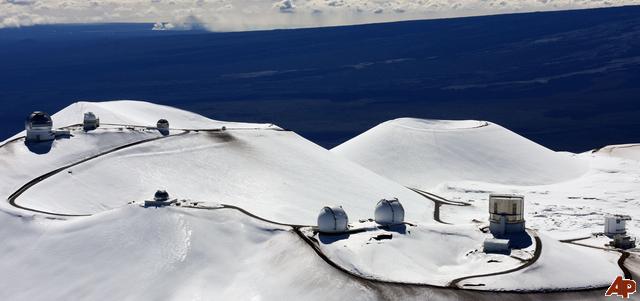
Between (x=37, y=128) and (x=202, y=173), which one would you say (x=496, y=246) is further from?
(x=37, y=128)

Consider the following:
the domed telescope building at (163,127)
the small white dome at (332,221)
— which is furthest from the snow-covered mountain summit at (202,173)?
the small white dome at (332,221)

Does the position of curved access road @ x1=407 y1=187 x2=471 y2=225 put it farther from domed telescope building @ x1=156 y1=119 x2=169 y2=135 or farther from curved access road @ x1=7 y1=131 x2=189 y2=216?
domed telescope building @ x1=156 y1=119 x2=169 y2=135

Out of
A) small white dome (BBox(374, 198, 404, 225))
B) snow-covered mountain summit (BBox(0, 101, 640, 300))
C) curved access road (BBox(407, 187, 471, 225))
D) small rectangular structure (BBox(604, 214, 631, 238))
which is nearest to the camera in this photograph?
snow-covered mountain summit (BBox(0, 101, 640, 300))

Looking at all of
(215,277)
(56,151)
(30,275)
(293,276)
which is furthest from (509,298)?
(56,151)

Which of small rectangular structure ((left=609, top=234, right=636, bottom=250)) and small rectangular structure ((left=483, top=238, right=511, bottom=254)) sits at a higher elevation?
small rectangular structure ((left=483, top=238, right=511, bottom=254))

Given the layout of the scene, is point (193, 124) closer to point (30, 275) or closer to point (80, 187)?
point (80, 187)

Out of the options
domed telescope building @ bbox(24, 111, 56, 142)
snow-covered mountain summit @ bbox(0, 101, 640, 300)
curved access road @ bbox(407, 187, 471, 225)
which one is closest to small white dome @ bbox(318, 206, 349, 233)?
snow-covered mountain summit @ bbox(0, 101, 640, 300)
